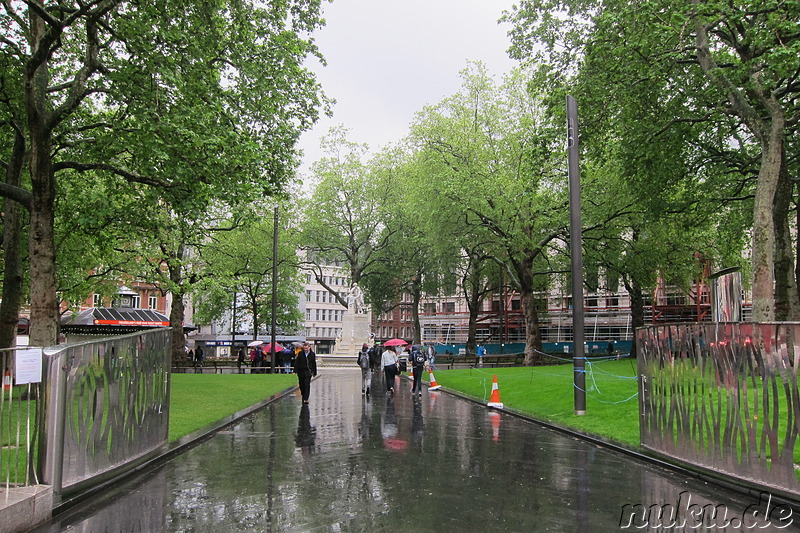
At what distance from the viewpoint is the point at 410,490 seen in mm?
6633

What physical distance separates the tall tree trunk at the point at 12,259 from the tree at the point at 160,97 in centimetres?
88

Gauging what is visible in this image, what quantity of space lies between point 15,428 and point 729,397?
24.7ft

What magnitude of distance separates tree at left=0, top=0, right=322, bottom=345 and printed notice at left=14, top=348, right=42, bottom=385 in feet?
27.2

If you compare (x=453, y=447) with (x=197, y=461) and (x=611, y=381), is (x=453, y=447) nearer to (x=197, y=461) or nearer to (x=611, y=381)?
(x=197, y=461)

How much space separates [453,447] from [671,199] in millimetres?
19399

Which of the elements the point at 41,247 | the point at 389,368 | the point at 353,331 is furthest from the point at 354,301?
the point at 41,247

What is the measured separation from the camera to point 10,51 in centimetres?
1567

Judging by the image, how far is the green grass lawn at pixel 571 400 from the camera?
11.5m

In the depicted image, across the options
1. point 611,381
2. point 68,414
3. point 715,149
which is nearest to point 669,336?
point 68,414

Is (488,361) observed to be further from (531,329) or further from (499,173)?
(499,173)

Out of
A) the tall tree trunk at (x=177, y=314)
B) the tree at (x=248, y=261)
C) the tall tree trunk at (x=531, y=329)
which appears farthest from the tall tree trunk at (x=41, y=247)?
the tall tree trunk at (x=531, y=329)

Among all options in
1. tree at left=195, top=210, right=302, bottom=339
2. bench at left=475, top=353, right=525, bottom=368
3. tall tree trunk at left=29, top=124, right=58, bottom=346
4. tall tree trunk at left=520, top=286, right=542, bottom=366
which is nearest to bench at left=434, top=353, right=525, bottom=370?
bench at left=475, top=353, right=525, bottom=368

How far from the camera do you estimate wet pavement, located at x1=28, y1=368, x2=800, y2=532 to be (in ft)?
18.0

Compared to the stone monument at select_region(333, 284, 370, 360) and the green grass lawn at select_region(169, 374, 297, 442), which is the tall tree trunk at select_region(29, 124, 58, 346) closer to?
the green grass lawn at select_region(169, 374, 297, 442)
